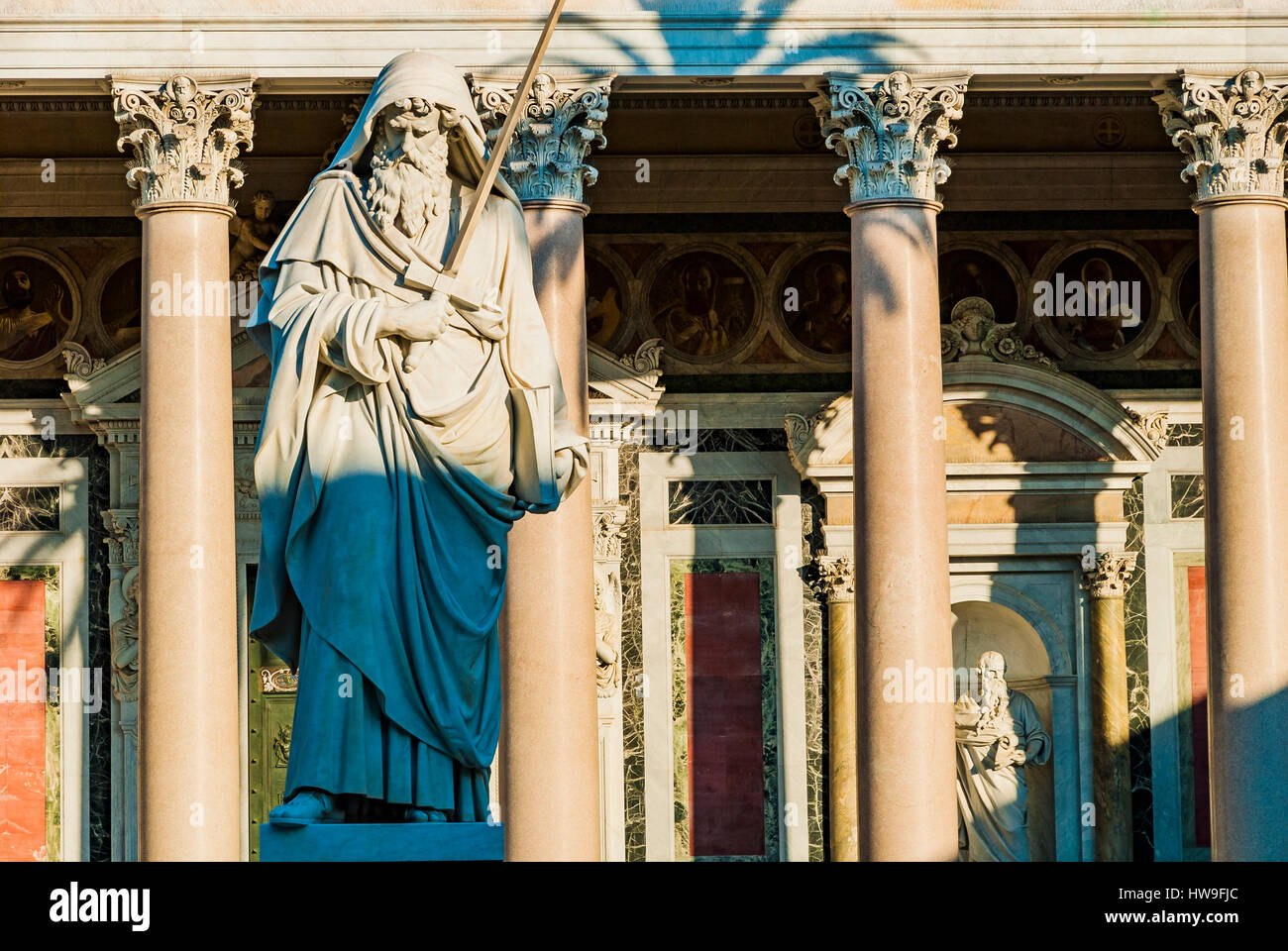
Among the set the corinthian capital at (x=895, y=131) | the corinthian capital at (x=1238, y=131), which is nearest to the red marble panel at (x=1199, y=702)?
the corinthian capital at (x=1238, y=131)

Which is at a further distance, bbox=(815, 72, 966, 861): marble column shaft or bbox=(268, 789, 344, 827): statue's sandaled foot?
bbox=(815, 72, 966, 861): marble column shaft

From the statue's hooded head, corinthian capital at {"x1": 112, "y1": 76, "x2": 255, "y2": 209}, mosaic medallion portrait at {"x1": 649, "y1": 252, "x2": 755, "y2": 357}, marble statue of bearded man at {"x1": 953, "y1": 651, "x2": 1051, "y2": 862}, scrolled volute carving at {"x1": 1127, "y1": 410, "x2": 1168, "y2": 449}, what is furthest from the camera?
mosaic medallion portrait at {"x1": 649, "y1": 252, "x2": 755, "y2": 357}

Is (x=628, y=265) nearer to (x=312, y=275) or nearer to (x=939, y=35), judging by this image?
(x=939, y=35)

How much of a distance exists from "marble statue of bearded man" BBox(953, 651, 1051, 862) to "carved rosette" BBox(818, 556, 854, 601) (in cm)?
160

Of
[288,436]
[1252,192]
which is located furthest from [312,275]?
[1252,192]

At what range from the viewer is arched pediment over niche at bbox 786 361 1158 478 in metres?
23.6

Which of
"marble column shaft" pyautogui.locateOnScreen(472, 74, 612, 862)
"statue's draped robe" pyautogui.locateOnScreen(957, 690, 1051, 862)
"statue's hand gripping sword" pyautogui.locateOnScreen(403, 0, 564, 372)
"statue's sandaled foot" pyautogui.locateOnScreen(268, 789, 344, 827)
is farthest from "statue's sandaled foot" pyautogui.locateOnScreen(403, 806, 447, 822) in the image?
"statue's draped robe" pyautogui.locateOnScreen(957, 690, 1051, 862)

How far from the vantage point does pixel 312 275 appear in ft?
24.2

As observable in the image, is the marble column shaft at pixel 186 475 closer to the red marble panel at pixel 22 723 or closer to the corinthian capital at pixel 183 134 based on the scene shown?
the corinthian capital at pixel 183 134

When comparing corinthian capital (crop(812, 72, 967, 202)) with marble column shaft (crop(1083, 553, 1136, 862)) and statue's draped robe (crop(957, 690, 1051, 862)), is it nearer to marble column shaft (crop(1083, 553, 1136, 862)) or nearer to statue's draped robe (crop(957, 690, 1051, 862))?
marble column shaft (crop(1083, 553, 1136, 862))

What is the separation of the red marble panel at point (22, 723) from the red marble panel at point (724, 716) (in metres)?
6.47

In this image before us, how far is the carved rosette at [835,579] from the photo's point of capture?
23.5 metres

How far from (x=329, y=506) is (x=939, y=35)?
1365cm

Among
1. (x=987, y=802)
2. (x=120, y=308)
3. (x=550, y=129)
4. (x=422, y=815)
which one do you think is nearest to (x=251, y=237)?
(x=120, y=308)
